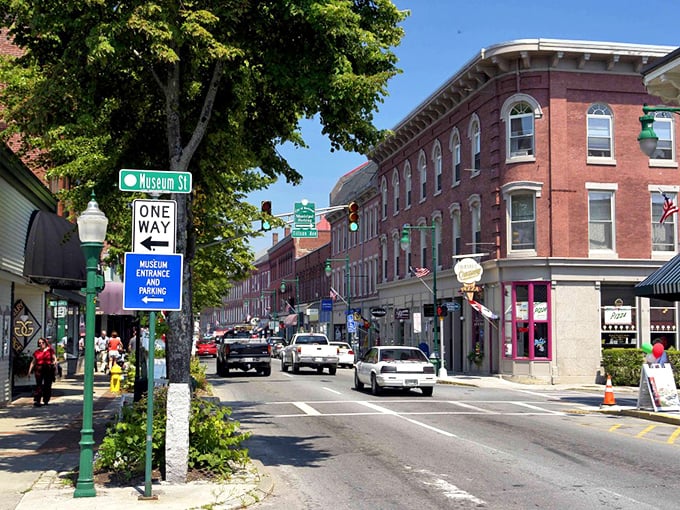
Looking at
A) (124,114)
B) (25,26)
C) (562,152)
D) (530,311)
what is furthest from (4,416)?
(562,152)

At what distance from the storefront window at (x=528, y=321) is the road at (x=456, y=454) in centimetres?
1113

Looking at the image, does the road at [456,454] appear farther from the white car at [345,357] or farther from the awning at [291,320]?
the awning at [291,320]

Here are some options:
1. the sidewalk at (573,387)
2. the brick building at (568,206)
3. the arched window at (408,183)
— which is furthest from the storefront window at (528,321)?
the arched window at (408,183)

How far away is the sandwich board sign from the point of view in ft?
65.6

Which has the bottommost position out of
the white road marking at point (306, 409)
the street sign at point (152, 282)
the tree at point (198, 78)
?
the white road marking at point (306, 409)

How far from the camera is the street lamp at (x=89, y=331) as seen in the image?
9.74 meters

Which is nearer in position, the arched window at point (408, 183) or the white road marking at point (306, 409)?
the white road marking at point (306, 409)

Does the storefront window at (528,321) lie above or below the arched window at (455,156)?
below

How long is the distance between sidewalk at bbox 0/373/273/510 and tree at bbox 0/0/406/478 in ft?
6.11

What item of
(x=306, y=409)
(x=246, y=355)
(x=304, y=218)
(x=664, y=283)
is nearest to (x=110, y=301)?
(x=246, y=355)

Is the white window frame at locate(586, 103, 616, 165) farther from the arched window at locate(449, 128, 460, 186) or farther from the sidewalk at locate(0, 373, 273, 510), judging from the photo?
the sidewalk at locate(0, 373, 273, 510)

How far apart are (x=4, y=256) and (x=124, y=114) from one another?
7.85 m

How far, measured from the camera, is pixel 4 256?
20.8 meters

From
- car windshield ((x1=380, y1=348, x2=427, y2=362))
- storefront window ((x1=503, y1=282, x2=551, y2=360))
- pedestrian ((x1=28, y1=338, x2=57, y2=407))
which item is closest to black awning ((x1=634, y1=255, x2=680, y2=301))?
car windshield ((x1=380, y1=348, x2=427, y2=362))
